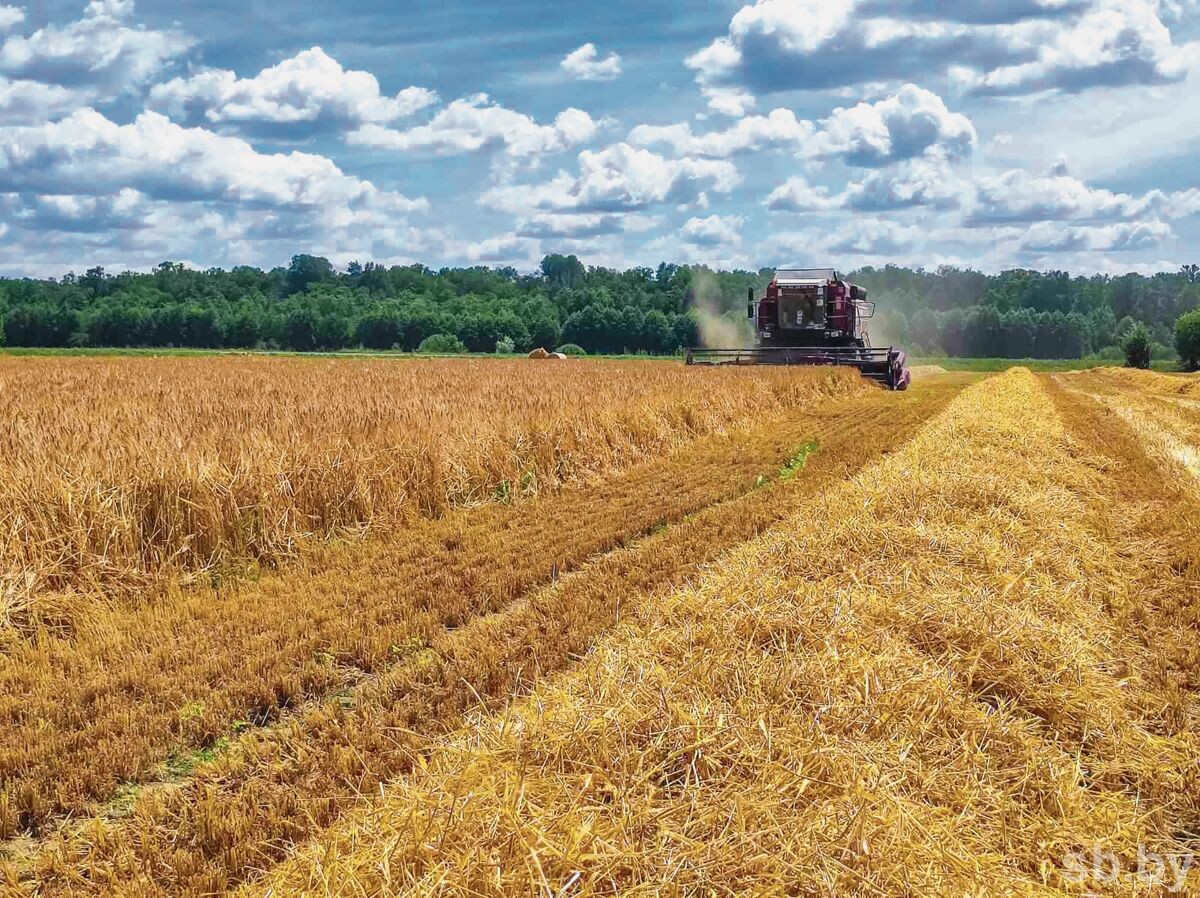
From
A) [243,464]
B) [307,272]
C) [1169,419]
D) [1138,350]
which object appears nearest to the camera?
[243,464]

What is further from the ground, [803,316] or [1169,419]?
[803,316]

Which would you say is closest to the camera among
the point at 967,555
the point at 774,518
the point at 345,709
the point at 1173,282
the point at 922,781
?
the point at 922,781

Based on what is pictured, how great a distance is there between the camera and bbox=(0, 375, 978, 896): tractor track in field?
3.34 m

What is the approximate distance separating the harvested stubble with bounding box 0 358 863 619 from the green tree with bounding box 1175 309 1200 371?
64.2 m

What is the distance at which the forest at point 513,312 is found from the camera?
84.4 m

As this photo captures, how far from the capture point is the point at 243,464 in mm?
7309

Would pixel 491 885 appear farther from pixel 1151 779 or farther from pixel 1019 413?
pixel 1019 413

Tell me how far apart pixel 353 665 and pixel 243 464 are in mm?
2953

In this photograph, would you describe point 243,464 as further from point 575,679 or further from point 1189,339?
point 1189,339

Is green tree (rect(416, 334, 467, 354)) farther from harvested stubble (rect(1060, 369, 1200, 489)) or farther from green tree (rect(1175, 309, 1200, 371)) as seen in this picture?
harvested stubble (rect(1060, 369, 1200, 489))

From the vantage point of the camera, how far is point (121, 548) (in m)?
6.33

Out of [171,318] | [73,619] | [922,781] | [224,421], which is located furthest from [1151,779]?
[171,318]

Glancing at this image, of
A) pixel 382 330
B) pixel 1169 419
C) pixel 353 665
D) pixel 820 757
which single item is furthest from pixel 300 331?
pixel 820 757

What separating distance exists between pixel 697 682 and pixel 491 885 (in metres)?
1.58
